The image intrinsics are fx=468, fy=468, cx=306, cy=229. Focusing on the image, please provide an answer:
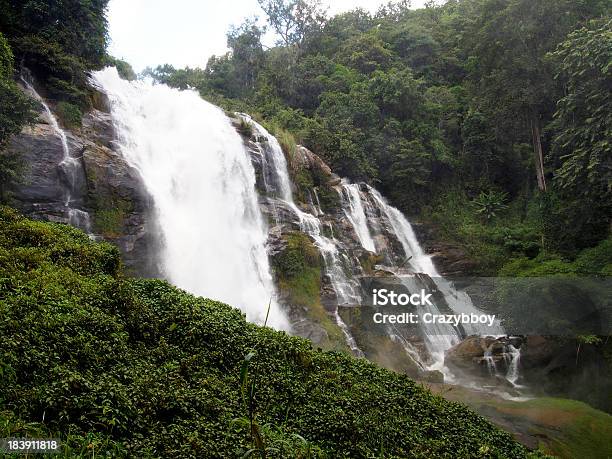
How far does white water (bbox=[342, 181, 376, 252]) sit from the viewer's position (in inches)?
766

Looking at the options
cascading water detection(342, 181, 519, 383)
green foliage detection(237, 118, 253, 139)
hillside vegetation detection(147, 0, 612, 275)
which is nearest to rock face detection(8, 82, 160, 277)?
green foliage detection(237, 118, 253, 139)

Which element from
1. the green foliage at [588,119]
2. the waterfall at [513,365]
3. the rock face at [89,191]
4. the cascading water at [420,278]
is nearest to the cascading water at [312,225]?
the cascading water at [420,278]

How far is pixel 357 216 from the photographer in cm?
2016

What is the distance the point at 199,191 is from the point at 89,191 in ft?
12.8

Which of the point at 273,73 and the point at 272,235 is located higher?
the point at 273,73

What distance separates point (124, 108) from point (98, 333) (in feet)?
42.9

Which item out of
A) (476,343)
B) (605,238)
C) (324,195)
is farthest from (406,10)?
(476,343)

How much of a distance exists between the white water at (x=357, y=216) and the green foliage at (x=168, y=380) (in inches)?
490

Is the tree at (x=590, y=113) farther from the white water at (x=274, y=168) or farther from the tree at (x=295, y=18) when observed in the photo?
the tree at (x=295, y=18)

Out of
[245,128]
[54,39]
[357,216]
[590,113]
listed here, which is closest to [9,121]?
[54,39]

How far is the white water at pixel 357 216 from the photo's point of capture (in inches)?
766

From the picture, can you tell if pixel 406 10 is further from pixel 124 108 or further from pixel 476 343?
Result: pixel 476 343

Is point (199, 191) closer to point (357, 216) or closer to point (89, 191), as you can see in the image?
point (89, 191)

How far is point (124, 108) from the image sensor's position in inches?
658
